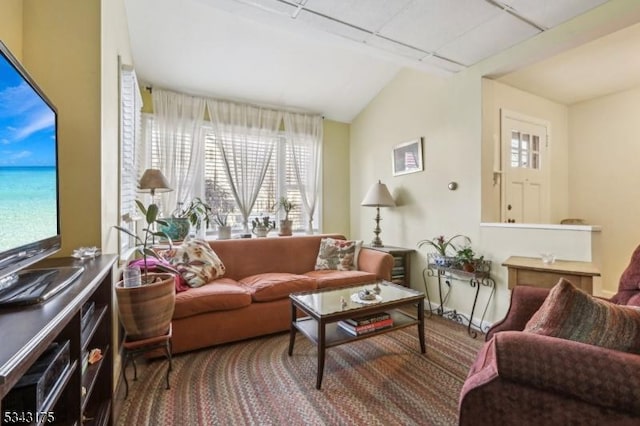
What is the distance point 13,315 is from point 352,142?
4.24 meters

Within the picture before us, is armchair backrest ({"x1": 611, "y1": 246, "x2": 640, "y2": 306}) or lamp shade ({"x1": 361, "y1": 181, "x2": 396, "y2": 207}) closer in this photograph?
armchair backrest ({"x1": 611, "y1": 246, "x2": 640, "y2": 306})

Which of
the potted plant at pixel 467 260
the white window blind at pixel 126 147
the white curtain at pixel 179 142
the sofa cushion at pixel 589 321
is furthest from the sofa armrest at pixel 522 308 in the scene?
the white curtain at pixel 179 142

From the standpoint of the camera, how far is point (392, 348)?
2260mm

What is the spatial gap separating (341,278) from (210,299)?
1259mm

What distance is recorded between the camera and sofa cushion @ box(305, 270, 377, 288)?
281 centimetres

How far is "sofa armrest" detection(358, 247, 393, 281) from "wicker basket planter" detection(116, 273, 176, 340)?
2.01 m

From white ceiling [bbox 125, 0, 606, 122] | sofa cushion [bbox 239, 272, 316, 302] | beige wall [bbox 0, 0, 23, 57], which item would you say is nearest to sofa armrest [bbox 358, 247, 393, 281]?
sofa cushion [bbox 239, 272, 316, 302]

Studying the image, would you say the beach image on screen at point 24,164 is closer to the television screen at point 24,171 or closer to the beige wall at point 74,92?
the television screen at point 24,171

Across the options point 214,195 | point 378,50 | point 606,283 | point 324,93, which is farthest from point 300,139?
point 606,283

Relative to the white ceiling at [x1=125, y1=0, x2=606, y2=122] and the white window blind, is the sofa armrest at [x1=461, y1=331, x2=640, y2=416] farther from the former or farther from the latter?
the white window blind

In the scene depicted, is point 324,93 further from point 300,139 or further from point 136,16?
point 136,16

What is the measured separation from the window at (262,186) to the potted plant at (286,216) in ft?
0.19

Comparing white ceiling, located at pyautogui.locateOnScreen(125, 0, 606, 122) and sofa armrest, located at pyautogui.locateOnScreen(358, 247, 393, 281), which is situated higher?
white ceiling, located at pyautogui.locateOnScreen(125, 0, 606, 122)

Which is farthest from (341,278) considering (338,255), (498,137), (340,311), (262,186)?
(498,137)
